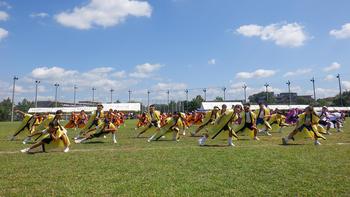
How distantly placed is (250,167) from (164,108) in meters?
80.0

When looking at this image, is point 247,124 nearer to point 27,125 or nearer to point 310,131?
point 310,131

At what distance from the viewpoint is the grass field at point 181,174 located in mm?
5895

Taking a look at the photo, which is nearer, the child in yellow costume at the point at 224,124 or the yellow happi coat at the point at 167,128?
the child in yellow costume at the point at 224,124

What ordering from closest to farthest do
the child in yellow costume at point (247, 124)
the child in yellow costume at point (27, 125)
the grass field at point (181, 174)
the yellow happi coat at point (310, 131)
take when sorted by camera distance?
the grass field at point (181, 174), the yellow happi coat at point (310, 131), the child in yellow costume at point (247, 124), the child in yellow costume at point (27, 125)

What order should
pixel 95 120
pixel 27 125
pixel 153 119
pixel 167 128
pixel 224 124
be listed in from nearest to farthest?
pixel 224 124 < pixel 167 128 < pixel 95 120 < pixel 27 125 < pixel 153 119

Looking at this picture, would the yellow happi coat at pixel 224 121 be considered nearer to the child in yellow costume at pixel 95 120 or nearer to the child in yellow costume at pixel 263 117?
the child in yellow costume at pixel 95 120

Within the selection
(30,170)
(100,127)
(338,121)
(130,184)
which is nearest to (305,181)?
(130,184)

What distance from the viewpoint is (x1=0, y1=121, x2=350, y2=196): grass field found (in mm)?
5895

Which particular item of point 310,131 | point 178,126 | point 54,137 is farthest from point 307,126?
point 54,137

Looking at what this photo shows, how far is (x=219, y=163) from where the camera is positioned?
28.5ft

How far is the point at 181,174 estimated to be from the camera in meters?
7.29

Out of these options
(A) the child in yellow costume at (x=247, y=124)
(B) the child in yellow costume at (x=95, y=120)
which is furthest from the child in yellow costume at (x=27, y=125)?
(A) the child in yellow costume at (x=247, y=124)

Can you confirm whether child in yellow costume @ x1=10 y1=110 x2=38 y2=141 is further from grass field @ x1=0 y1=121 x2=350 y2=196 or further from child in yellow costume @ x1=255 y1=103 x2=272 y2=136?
child in yellow costume @ x1=255 y1=103 x2=272 y2=136

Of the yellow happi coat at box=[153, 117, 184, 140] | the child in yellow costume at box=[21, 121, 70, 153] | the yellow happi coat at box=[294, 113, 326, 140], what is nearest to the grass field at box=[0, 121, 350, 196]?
the child in yellow costume at box=[21, 121, 70, 153]
